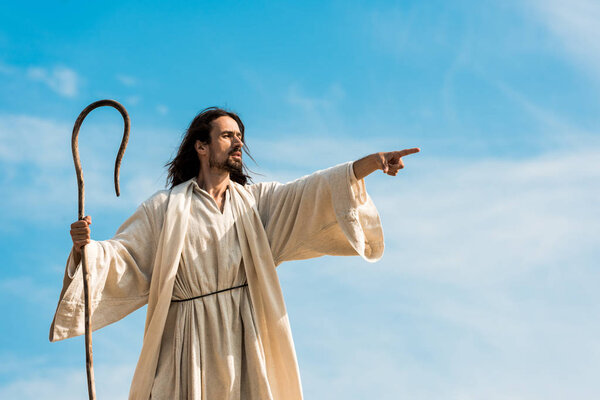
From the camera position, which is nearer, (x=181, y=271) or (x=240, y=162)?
(x=181, y=271)

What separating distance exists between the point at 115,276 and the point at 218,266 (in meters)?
0.86

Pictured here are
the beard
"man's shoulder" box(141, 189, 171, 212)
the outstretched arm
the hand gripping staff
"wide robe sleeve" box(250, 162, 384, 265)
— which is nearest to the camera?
the hand gripping staff

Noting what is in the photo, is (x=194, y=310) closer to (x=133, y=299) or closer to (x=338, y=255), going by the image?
(x=133, y=299)

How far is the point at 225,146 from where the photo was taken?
27.6 ft

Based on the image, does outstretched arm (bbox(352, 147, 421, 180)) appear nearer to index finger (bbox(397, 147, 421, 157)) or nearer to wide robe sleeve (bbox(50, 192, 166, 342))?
index finger (bbox(397, 147, 421, 157))

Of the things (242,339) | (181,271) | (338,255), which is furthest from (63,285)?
(338,255)

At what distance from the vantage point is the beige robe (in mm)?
7609

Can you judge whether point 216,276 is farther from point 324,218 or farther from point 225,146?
point 225,146

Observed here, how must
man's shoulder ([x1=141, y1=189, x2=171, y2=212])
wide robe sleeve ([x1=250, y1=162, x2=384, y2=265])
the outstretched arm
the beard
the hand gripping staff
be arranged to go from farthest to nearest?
the beard → man's shoulder ([x1=141, y1=189, x2=171, y2=212]) → wide robe sleeve ([x1=250, y1=162, x2=384, y2=265]) → the outstretched arm → the hand gripping staff

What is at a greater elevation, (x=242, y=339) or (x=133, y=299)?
(x=133, y=299)

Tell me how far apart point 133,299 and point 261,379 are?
52.3 inches

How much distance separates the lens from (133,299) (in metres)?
8.04

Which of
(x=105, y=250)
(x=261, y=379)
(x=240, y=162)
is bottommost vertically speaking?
(x=261, y=379)

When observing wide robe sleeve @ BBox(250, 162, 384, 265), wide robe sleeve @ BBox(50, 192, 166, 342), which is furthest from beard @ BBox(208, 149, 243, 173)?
wide robe sleeve @ BBox(50, 192, 166, 342)
